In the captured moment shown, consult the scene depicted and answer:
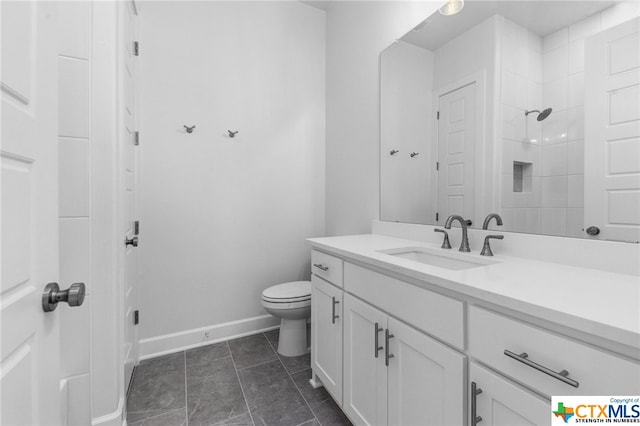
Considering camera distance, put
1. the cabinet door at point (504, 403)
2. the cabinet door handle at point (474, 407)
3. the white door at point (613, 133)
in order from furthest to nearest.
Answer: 1. the white door at point (613, 133)
2. the cabinet door handle at point (474, 407)
3. the cabinet door at point (504, 403)

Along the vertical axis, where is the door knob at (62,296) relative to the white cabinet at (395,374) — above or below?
above

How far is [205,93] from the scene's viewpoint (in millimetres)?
2119

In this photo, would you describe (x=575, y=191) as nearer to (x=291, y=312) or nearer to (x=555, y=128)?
(x=555, y=128)

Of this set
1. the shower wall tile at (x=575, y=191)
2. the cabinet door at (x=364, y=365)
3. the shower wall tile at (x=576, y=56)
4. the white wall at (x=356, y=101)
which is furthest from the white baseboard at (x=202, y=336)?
the shower wall tile at (x=576, y=56)

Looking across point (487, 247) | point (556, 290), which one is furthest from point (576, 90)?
point (556, 290)

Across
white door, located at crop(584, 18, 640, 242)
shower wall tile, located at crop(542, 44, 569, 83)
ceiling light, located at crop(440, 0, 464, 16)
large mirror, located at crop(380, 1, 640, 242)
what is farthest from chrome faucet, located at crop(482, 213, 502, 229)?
ceiling light, located at crop(440, 0, 464, 16)

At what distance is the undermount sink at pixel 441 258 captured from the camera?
116cm

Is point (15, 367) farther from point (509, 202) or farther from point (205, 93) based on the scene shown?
point (205, 93)

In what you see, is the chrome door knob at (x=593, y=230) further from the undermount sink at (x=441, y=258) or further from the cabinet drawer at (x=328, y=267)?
the cabinet drawer at (x=328, y=267)

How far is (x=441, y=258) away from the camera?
131cm

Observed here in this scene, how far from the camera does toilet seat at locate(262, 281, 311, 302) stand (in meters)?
1.90

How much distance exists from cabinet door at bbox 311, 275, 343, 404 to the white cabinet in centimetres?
6

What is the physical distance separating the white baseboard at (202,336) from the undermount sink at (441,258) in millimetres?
1452

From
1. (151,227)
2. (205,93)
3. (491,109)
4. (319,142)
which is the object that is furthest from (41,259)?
(319,142)
